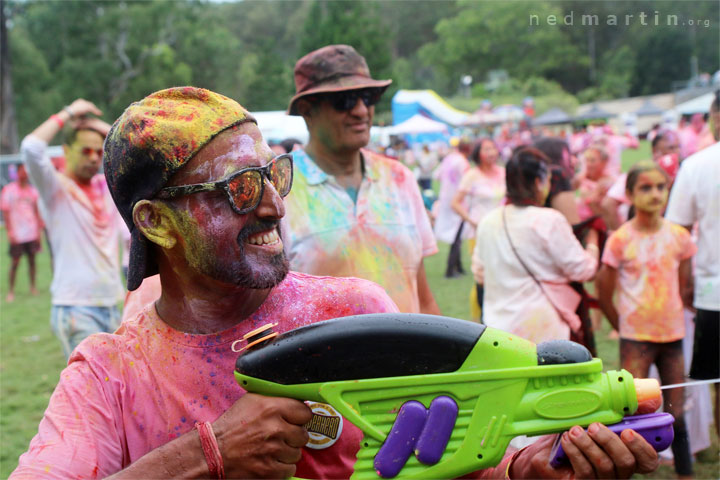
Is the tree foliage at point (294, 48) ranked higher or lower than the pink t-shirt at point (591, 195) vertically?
higher

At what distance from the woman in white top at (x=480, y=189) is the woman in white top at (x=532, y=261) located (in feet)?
13.9

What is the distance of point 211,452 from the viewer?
4.92 feet

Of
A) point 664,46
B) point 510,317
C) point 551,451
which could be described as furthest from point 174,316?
point 664,46

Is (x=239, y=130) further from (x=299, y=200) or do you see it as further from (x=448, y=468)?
(x=299, y=200)

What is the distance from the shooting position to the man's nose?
66.4 inches

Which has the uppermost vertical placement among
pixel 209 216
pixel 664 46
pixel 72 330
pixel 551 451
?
pixel 664 46

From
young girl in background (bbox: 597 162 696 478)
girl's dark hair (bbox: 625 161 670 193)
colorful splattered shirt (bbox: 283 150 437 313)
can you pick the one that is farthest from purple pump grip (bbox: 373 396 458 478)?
girl's dark hair (bbox: 625 161 670 193)

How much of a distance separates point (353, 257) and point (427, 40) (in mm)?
68150

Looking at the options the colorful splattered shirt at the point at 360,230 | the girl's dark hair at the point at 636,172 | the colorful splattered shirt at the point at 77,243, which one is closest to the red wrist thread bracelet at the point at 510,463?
the colorful splattered shirt at the point at 360,230

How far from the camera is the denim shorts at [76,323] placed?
5391mm

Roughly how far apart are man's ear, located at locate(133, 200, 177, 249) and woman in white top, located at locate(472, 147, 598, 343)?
3001 mm

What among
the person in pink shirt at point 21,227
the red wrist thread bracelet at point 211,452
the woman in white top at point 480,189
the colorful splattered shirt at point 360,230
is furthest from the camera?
the person in pink shirt at point 21,227

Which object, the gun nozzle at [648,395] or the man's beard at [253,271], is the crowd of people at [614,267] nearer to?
the man's beard at [253,271]

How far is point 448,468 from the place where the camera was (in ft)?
4.42
